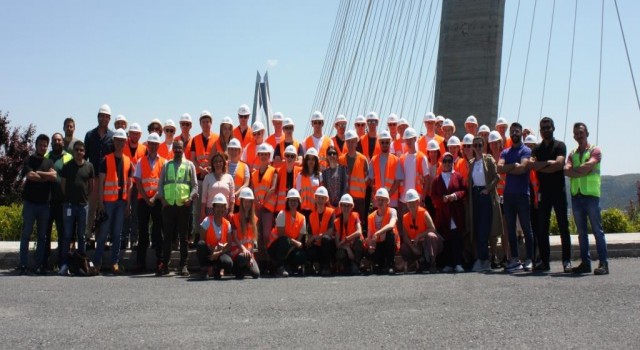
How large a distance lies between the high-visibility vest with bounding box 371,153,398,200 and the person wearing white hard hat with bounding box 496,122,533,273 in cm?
158

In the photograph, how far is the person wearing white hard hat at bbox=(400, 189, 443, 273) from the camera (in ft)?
34.8

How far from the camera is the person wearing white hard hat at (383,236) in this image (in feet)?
34.6

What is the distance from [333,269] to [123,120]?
419cm

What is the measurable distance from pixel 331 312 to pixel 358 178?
14.5ft

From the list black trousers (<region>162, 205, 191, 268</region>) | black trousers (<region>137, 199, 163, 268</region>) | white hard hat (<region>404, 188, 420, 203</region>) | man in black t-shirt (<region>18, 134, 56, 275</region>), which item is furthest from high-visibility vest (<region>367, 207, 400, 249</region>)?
man in black t-shirt (<region>18, 134, 56, 275</region>)

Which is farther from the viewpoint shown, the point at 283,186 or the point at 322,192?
the point at 283,186

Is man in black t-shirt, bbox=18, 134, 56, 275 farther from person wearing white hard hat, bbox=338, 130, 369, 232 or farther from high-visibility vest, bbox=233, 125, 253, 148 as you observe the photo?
person wearing white hard hat, bbox=338, 130, 369, 232

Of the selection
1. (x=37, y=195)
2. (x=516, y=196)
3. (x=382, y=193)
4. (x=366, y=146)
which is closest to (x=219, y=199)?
(x=382, y=193)

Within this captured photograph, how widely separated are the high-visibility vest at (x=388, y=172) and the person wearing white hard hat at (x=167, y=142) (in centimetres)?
318

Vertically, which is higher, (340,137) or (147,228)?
(340,137)

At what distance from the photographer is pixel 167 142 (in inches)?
466

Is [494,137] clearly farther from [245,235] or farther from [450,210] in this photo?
[245,235]

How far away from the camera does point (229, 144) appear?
35.8 ft

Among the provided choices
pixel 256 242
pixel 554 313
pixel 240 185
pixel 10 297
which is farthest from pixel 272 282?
pixel 554 313
